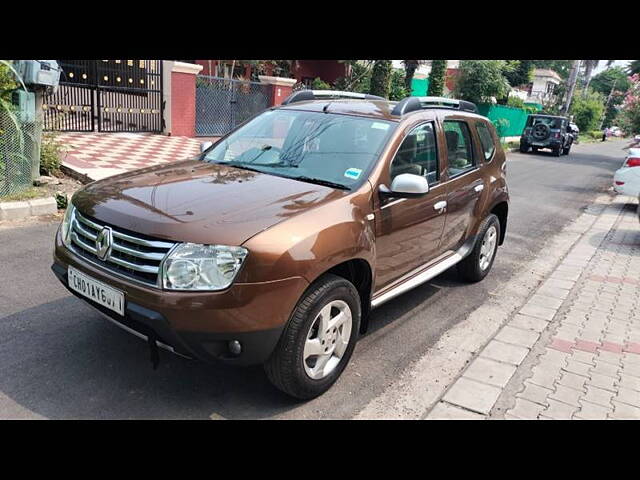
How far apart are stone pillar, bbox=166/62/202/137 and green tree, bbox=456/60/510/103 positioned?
17.1 metres

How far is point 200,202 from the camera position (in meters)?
A: 3.02

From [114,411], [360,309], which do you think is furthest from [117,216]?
[360,309]

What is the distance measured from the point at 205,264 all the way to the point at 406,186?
59.3 inches

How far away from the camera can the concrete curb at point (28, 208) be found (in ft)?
20.4

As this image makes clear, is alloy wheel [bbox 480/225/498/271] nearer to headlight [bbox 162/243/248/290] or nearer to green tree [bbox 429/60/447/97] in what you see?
headlight [bbox 162/243/248/290]

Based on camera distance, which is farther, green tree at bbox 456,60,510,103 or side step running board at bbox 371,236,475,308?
green tree at bbox 456,60,510,103

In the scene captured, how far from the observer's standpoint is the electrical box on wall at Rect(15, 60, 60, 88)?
680 centimetres

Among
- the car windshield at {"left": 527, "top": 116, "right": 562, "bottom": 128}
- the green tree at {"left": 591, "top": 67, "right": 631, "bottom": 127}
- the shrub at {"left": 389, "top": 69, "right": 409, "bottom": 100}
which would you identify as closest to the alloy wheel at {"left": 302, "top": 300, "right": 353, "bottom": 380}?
the shrub at {"left": 389, "top": 69, "right": 409, "bottom": 100}

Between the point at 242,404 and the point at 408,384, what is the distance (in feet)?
3.70

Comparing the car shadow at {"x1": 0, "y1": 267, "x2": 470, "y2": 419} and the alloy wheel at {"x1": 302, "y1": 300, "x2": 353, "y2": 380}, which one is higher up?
the alloy wheel at {"x1": 302, "y1": 300, "x2": 353, "y2": 380}

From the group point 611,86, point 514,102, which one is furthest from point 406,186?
point 611,86

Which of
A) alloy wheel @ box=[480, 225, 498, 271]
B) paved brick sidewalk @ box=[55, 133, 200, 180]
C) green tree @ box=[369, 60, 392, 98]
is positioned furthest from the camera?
green tree @ box=[369, 60, 392, 98]

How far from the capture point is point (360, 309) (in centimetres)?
341

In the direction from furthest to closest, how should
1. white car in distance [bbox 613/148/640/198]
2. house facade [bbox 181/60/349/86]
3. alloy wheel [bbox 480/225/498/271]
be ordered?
house facade [bbox 181/60/349/86], white car in distance [bbox 613/148/640/198], alloy wheel [bbox 480/225/498/271]
